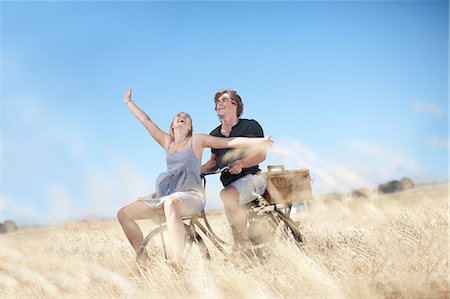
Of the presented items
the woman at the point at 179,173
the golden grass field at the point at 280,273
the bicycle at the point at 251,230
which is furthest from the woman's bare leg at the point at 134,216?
the golden grass field at the point at 280,273

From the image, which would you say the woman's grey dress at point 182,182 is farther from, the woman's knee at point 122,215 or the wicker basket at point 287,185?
the wicker basket at point 287,185

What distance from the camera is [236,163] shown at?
18.4 feet

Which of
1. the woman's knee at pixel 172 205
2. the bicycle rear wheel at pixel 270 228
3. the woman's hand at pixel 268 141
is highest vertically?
the woman's hand at pixel 268 141

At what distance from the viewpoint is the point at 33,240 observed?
10.9 meters

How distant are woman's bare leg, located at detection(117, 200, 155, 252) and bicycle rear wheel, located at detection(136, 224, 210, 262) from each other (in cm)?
15

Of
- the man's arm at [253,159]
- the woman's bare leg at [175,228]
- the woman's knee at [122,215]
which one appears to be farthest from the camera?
the man's arm at [253,159]

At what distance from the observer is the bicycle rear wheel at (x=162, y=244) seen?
541cm

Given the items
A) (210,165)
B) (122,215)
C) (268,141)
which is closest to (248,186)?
(210,165)

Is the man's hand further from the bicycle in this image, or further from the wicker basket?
the wicker basket

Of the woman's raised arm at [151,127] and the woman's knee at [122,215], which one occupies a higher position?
the woman's raised arm at [151,127]

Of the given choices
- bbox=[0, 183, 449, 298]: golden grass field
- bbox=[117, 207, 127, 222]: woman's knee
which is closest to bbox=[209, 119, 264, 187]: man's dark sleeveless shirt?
bbox=[0, 183, 449, 298]: golden grass field

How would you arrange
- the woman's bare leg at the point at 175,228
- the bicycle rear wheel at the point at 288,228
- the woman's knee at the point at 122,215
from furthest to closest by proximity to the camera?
1. the bicycle rear wheel at the point at 288,228
2. the woman's knee at the point at 122,215
3. the woman's bare leg at the point at 175,228

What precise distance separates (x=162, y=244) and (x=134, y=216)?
0.43 metres

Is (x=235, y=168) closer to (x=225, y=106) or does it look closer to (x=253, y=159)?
(x=253, y=159)
